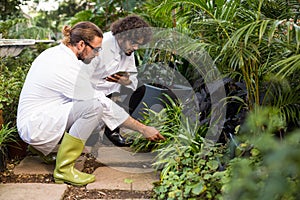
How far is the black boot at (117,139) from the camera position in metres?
3.40

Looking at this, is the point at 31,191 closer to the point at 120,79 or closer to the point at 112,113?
the point at 112,113

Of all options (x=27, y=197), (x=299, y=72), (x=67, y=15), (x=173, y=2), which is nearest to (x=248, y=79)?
(x=299, y=72)

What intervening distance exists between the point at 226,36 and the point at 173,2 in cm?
39

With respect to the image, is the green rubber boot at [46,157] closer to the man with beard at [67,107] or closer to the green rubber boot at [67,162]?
the man with beard at [67,107]

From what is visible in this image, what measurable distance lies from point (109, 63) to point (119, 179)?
108 centimetres

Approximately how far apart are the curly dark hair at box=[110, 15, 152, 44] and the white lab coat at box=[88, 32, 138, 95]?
0.26ft

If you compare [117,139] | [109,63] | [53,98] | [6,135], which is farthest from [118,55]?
[6,135]

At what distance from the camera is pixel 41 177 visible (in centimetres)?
273

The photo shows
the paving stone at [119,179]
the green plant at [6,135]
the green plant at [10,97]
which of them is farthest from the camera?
the green plant at [10,97]

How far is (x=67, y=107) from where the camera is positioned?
105 inches

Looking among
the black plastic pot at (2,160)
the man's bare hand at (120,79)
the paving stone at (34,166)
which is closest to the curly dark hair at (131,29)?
the man's bare hand at (120,79)

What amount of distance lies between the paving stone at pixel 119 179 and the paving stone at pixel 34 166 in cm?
21

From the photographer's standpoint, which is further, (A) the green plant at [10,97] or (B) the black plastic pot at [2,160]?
(A) the green plant at [10,97]

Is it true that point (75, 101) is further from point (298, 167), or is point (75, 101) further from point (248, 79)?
point (298, 167)
